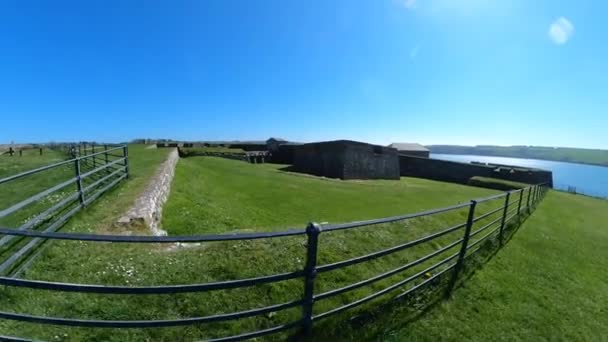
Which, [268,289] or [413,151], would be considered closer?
[268,289]

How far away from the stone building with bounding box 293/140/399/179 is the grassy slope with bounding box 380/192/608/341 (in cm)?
1759

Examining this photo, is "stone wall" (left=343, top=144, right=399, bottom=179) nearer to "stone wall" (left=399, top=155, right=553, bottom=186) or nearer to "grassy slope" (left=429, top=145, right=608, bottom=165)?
"stone wall" (left=399, top=155, right=553, bottom=186)

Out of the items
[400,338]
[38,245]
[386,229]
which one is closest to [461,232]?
[386,229]

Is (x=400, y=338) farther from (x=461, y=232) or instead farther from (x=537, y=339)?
(x=461, y=232)

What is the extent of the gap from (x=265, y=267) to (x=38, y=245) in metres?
3.01

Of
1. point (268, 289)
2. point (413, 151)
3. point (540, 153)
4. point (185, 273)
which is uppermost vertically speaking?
point (540, 153)

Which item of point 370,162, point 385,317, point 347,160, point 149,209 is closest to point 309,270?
point 385,317

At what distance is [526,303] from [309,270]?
149 inches

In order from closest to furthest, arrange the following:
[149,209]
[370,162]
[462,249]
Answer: [462,249], [149,209], [370,162]

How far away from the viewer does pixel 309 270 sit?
2406 mm

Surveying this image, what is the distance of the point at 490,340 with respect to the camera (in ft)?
10.7

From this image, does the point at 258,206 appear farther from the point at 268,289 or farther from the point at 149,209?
the point at 268,289

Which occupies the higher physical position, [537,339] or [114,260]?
[114,260]

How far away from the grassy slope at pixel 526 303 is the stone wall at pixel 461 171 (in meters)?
28.0
